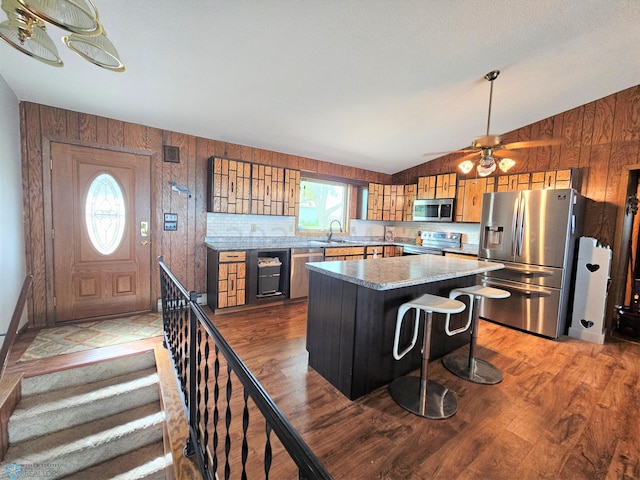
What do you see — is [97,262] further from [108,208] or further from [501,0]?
[501,0]

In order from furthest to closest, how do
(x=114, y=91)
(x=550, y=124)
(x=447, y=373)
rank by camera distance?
1. (x=550, y=124)
2. (x=114, y=91)
3. (x=447, y=373)

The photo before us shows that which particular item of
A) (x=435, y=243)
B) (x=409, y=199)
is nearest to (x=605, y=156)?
(x=435, y=243)

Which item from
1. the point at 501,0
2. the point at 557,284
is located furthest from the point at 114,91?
the point at 557,284

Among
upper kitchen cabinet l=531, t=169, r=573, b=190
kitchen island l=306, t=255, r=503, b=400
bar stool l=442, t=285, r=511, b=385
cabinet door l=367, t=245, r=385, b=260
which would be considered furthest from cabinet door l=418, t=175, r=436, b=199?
bar stool l=442, t=285, r=511, b=385

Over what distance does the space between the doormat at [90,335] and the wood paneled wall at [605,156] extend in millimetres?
5612

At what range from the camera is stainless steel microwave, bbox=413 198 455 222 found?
493 centimetres

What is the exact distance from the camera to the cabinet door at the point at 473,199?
4555 millimetres

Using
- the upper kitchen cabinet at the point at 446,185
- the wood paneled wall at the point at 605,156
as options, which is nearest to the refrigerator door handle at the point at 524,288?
the wood paneled wall at the point at 605,156

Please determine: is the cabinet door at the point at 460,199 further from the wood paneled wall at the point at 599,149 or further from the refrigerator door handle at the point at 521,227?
the refrigerator door handle at the point at 521,227

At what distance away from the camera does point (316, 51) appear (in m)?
2.31

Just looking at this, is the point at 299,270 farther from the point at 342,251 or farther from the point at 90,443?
the point at 90,443

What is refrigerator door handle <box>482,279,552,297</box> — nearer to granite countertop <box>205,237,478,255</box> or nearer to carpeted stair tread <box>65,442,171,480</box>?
granite countertop <box>205,237,478,255</box>

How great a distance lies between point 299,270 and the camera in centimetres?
429

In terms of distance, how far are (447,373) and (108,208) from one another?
411 centimetres
